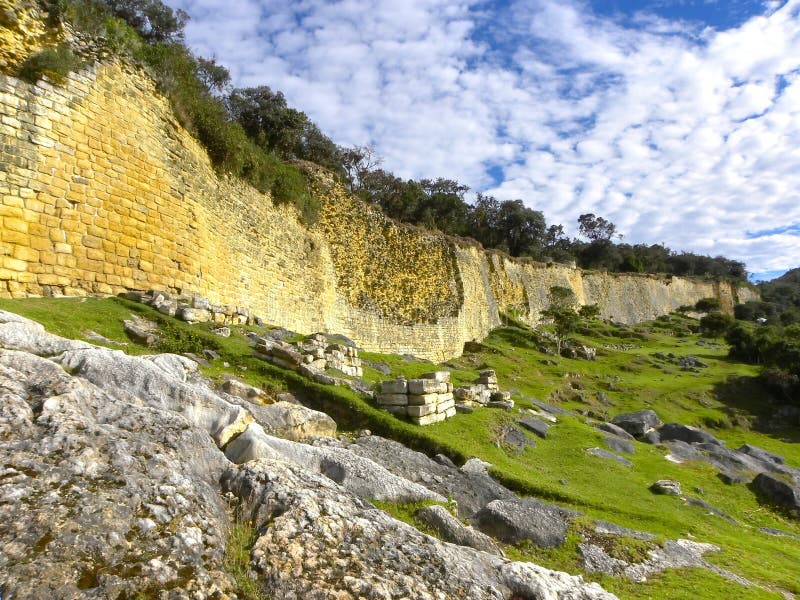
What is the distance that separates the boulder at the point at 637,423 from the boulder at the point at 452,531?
1567 centimetres

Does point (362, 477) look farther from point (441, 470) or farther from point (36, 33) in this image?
point (36, 33)

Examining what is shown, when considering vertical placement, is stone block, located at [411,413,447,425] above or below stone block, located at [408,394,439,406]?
below

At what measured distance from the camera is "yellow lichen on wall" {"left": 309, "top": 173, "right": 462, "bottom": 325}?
25391 millimetres

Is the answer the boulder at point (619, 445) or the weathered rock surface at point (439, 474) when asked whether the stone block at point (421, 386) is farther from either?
the boulder at point (619, 445)

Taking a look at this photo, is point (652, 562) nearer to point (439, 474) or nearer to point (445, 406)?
point (439, 474)

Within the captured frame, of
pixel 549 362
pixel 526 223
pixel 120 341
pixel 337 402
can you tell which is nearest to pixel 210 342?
pixel 120 341

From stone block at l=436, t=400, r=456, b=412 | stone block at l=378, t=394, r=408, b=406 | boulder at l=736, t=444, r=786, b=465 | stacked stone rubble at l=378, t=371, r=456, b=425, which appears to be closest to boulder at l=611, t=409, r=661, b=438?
boulder at l=736, t=444, r=786, b=465

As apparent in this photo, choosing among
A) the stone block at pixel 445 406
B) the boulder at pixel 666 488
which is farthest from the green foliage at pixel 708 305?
the stone block at pixel 445 406

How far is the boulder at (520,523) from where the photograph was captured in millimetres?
7414

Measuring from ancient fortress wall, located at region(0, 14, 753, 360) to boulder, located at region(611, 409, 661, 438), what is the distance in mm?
12311

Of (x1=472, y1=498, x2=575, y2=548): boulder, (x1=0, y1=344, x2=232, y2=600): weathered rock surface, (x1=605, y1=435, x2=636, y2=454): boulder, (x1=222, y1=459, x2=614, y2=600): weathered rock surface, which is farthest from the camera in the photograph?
(x1=605, y1=435, x2=636, y2=454): boulder

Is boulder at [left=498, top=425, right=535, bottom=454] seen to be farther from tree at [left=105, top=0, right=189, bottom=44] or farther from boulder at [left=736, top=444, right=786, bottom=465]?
tree at [left=105, top=0, right=189, bottom=44]

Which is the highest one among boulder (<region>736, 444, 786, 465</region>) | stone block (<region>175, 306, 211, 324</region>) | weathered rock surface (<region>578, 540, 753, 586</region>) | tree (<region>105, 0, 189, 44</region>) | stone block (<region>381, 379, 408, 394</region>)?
tree (<region>105, 0, 189, 44</region>)

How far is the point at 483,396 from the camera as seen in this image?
16469 millimetres
